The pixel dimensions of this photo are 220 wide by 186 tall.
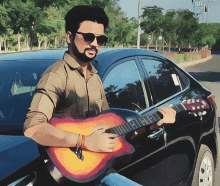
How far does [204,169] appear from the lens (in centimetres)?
362

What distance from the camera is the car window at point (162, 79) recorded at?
3.16m

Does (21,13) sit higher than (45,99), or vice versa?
(21,13)

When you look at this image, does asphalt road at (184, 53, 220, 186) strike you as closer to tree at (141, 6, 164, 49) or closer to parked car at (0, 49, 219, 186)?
parked car at (0, 49, 219, 186)

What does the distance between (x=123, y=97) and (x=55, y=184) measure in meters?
1.15

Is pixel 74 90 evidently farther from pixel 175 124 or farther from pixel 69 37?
pixel 175 124

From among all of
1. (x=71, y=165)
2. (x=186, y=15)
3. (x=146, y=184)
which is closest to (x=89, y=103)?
(x=71, y=165)

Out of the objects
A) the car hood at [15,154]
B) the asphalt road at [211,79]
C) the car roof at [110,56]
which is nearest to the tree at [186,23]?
the asphalt road at [211,79]

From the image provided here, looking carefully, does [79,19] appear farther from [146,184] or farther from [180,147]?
[180,147]

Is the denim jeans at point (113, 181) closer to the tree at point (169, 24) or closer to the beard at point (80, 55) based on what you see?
the beard at point (80, 55)

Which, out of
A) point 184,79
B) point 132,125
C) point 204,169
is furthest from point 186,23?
point 132,125

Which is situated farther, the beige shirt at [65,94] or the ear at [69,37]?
the ear at [69,37]

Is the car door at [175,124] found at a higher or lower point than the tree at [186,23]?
lower

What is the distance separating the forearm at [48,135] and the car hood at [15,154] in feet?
0.51

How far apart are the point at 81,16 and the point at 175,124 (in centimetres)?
152
